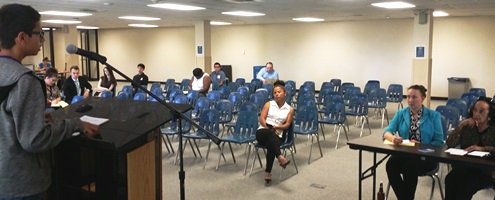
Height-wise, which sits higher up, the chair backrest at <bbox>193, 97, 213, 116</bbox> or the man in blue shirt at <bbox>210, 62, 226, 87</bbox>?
the man in blue shirt at <bbox>210, 62, 226, 87</bbox>

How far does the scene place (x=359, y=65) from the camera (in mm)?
16172

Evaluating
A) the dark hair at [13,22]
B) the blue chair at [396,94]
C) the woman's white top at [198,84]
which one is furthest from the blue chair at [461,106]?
the dark hair at [13,22]

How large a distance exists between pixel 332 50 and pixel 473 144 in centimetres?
1263

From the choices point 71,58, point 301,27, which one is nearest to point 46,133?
point 301,27

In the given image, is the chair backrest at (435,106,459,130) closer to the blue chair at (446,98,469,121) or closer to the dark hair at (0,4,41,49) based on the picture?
the blue chair at (446,98,469,121)

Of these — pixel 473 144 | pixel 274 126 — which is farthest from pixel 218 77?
pixel 473 144

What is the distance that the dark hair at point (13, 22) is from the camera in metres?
2.00

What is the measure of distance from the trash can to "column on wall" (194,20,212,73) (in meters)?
7.85

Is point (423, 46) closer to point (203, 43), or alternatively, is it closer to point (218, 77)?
point (218, 77)

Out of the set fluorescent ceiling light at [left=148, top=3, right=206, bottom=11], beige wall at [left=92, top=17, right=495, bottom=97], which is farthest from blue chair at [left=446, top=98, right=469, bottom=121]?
beige wall at [left=92, top=17, right=495, bottom=97]

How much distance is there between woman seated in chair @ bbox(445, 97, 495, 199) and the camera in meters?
4.10

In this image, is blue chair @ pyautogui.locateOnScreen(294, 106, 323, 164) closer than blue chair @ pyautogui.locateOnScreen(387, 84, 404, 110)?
Yes

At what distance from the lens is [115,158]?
2633 mm

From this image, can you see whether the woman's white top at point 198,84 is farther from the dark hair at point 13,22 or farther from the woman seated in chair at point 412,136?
the dark hair at point 13,22
